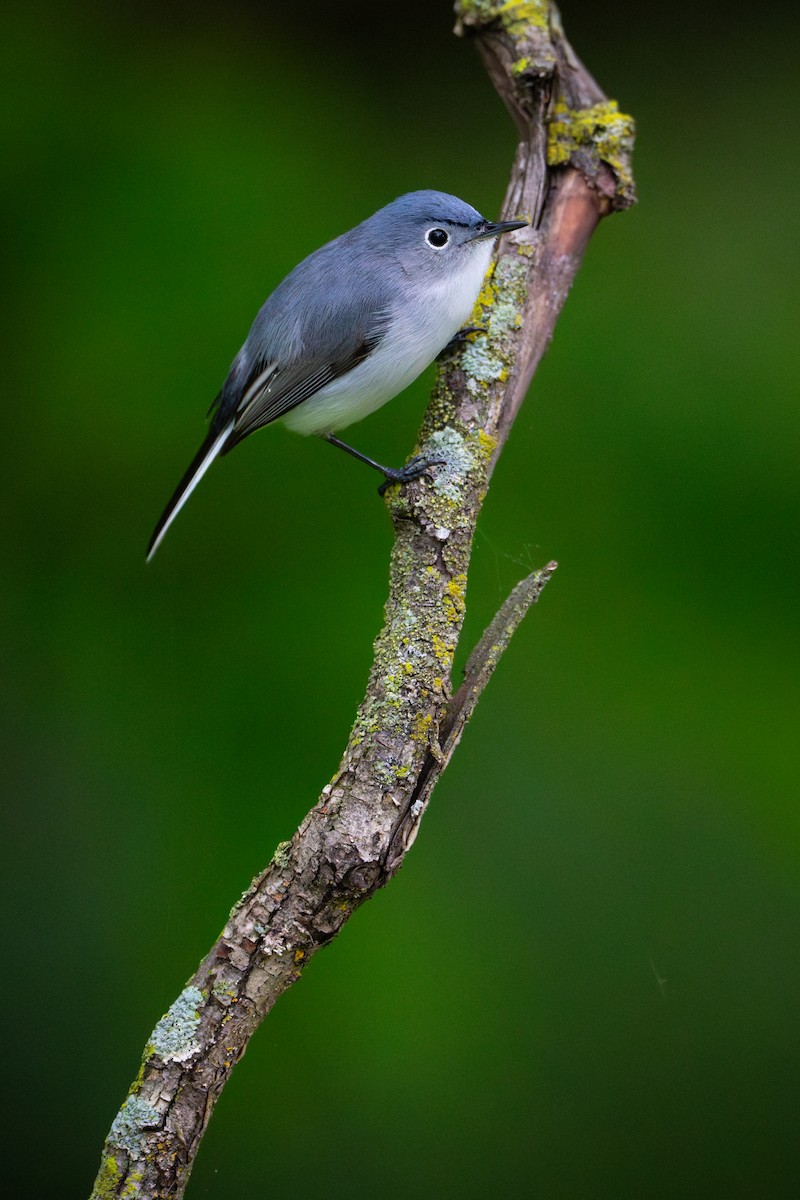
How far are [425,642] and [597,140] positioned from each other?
0.85 m

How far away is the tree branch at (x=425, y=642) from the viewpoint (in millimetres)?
1096

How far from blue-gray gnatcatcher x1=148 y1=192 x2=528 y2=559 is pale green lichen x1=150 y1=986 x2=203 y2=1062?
714 mm

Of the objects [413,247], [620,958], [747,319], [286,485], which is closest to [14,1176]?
[620,958]

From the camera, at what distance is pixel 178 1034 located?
1.09 m

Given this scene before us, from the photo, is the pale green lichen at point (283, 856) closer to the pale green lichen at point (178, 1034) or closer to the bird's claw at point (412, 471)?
the pale green lichen at point (178, 1034)

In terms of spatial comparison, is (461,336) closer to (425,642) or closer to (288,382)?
(288,382)

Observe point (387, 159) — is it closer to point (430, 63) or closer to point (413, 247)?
point (430, 63)

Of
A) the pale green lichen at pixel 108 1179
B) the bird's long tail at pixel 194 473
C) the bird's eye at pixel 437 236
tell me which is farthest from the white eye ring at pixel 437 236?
the pale green lichen at pixel 108 1179

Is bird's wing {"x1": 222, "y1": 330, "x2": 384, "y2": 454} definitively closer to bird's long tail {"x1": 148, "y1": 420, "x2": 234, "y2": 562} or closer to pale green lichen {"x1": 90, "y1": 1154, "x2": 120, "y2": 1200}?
bird's long tail {"x1": 148, "y1": 420, "x2": 234, "y2": 562}

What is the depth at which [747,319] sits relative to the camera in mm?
2088

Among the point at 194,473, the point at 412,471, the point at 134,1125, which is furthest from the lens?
the point at 194,473

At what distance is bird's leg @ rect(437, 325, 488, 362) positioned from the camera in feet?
5.41

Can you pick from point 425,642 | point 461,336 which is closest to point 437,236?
point 461,336

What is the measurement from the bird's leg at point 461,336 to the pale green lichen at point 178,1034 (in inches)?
37.2
